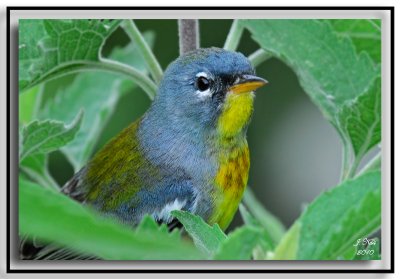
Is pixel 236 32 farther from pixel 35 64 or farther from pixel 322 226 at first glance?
pixel 322 226

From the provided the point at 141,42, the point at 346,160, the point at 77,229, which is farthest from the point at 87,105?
the point at 77,229

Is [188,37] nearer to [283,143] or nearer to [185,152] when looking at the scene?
[185,152]

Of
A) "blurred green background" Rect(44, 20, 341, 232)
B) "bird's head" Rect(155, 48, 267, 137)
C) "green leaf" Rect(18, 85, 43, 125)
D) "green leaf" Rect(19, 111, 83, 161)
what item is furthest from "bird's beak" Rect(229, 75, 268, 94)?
"green leaf" Rect(18, 85, 43, 125)

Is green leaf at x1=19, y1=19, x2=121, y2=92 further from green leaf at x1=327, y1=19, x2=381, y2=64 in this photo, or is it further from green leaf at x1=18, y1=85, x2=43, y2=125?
green leaf at x1=327, y1=19, x2=381, y2=64

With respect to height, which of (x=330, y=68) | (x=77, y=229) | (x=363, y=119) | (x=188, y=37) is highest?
(x=188, y=37)

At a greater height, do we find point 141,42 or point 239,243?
point 141,42

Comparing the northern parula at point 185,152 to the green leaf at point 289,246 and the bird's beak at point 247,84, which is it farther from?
the green leaf at point 289,246

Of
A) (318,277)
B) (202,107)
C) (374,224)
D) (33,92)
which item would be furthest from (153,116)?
(374,224)
